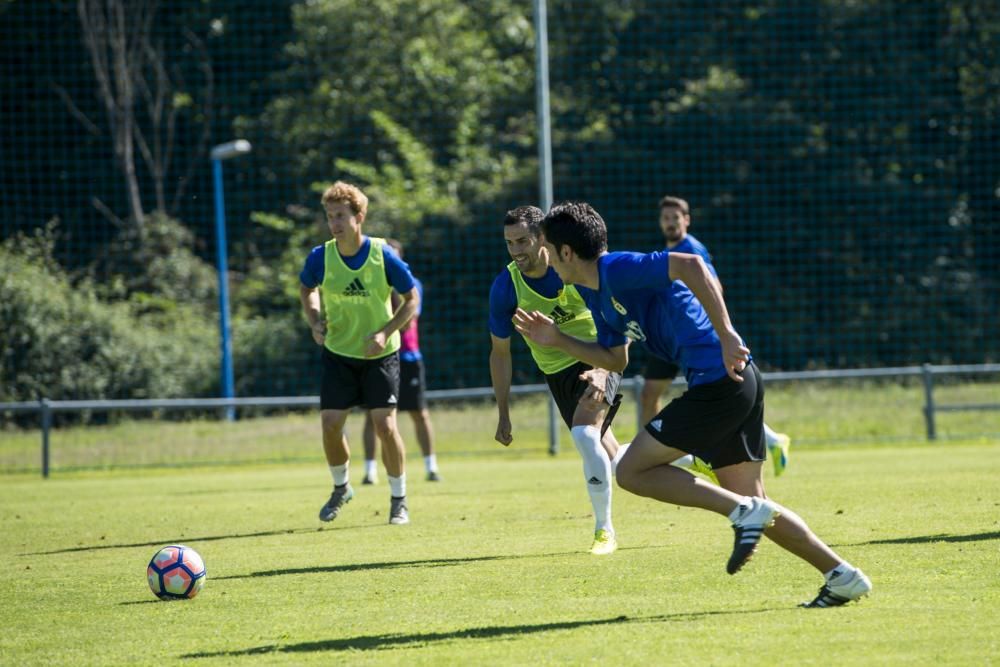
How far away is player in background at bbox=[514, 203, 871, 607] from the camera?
589cm

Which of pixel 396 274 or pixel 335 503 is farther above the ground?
pixel 396 274

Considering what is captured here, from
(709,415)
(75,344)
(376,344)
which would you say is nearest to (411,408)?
(376,344)

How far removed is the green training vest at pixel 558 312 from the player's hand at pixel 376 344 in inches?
62.4

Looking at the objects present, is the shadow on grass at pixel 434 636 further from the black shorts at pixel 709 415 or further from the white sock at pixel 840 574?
the black shorts at pixel 709 415

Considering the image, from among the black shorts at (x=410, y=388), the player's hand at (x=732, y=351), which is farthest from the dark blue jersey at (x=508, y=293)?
the black shorts at (x=410, y=388)

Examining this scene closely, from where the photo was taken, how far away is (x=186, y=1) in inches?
1305

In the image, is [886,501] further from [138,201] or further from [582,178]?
[138,201]

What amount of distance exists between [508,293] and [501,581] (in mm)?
2112

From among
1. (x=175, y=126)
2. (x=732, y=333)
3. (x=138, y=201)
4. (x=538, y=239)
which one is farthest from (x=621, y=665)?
(x=175, y=126)

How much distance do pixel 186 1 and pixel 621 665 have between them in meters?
30.4

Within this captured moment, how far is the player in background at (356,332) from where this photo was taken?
34.3ft

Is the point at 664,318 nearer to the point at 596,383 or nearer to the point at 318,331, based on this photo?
the point at 596,383


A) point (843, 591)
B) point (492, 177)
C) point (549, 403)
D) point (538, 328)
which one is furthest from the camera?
point (492, 177)

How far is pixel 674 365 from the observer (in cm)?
1289
